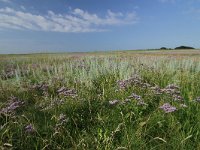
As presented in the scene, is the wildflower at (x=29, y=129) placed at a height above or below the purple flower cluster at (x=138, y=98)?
below

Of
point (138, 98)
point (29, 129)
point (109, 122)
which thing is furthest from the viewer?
point (138, 98)

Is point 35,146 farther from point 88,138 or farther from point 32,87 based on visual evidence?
point 32,87

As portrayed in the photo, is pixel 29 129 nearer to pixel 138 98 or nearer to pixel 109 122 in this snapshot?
pixel 109 122

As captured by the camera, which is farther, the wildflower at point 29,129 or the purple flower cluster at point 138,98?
the purple flower cluster at point 138,98

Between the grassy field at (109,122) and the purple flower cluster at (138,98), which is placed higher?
the purple flower cluster at (138,98)

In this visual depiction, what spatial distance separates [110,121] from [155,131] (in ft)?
2.29

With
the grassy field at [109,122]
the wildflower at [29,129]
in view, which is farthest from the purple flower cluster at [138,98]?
the wildflower at [29,129]

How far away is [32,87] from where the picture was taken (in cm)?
729

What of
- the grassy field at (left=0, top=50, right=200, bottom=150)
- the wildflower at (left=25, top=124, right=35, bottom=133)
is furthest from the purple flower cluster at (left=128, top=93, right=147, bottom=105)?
the wildflower at (left=25, top=124, right=35, bottom=133)

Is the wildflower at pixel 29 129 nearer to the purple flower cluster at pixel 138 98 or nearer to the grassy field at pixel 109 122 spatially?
the grassy field at pixel 109 122

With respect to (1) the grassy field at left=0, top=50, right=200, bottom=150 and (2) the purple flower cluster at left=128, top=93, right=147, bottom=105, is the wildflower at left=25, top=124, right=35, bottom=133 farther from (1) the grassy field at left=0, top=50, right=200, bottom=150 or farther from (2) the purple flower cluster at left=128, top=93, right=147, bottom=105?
(2) the purple flower cluster at left=128, top=93, right=147, bottom=105

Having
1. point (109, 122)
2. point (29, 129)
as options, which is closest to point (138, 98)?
point (109, 122)

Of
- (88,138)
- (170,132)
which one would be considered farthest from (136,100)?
(88,138)

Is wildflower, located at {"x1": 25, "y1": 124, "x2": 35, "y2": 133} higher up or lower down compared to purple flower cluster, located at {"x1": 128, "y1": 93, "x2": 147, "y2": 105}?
lower down
